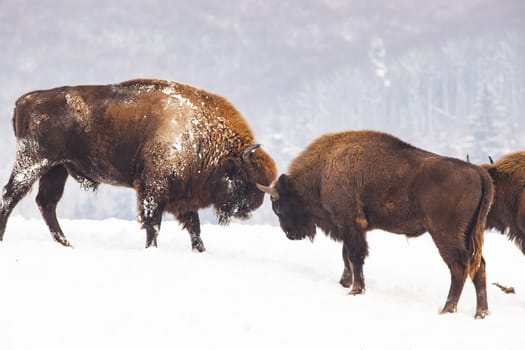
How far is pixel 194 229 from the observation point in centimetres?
1009

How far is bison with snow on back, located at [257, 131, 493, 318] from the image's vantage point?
7.70 meters

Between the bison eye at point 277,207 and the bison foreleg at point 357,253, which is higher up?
the bison eye at point 277,207

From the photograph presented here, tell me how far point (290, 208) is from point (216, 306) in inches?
111

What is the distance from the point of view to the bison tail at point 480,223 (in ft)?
25.1

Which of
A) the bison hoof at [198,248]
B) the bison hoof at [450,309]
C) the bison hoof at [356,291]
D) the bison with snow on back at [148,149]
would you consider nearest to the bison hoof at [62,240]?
the bison with snow on back at [148,149]

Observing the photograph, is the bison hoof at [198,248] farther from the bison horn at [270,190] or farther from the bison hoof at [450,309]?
the bison hoof at [450,309]

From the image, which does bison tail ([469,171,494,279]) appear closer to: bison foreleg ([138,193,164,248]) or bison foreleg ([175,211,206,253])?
bison foreleg ([175,211,206,253])

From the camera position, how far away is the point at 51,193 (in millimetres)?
10398

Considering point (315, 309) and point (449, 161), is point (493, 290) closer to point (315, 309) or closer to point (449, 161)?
point (449, 161)

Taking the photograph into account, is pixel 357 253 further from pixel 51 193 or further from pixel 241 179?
pixel 51 193

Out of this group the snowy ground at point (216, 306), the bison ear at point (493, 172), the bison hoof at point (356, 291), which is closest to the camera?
the snowy ground at point (216, 306)

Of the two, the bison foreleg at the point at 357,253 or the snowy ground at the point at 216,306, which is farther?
the bison foreleg at the point at 357,253

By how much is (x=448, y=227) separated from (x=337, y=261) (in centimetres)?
315

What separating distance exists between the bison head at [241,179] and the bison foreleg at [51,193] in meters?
2.40
